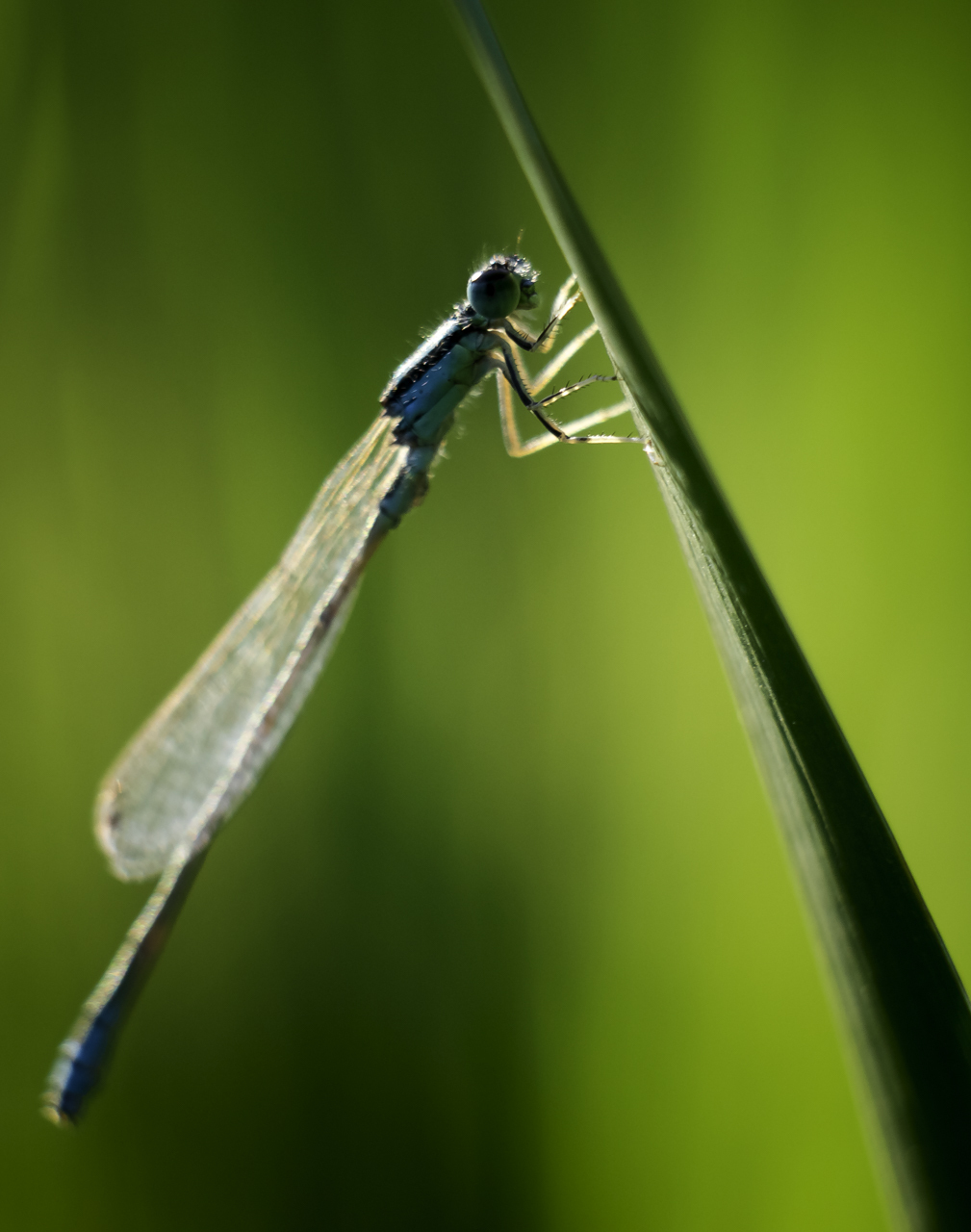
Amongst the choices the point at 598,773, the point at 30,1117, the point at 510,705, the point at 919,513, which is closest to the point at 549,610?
the point at 510,705

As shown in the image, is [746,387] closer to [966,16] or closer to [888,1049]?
[966,16]

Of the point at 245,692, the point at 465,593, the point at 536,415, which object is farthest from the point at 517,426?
the point at 245,692

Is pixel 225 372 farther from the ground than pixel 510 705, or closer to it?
farther from the ground

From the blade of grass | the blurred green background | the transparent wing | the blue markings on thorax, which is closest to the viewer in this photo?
the blade of grass

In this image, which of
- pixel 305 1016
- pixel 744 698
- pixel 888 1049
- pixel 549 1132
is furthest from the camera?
pixel 305 1016

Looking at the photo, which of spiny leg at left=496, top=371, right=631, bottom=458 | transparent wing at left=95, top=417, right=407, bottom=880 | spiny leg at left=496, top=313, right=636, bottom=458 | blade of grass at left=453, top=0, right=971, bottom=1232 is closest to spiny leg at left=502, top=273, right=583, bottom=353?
spiny leg at left=496, top=313, right=636, bottom=458

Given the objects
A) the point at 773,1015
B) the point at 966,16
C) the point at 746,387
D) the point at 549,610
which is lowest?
the point at 773,1015

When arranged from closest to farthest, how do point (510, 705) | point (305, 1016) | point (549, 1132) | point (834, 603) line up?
point (834, 603) → point (549, 1132) → point (510, 705) → point (305, 1016)

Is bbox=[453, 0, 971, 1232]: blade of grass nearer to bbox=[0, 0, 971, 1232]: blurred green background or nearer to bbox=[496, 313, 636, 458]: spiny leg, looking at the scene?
bbox=[496, 313, 636, 458]: spiny leg
